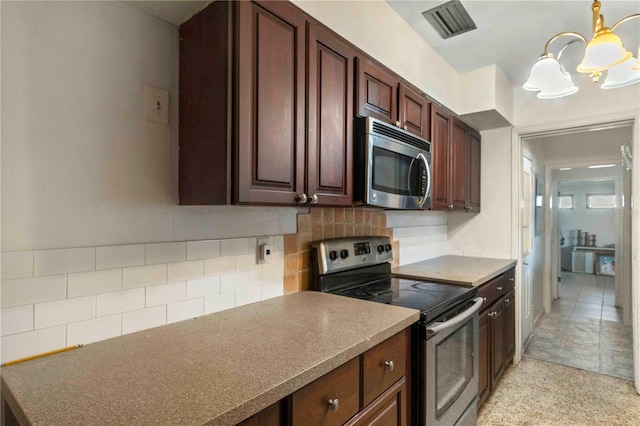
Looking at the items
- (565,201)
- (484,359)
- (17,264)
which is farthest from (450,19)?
(565,201)

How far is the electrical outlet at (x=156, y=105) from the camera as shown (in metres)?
1.19

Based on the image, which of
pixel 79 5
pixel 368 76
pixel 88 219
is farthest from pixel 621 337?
pixel 79 5

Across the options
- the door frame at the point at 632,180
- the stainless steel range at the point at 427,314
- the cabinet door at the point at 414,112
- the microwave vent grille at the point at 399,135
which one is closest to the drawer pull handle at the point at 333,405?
the stainless steel range at the point at 427,314

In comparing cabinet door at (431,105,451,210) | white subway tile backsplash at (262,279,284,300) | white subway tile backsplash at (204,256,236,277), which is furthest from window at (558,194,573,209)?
white subway tile backsplash at (204,256,236,277)

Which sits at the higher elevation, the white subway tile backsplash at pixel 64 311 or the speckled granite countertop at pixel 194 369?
the white subway tile backsplash at pixel 64 311

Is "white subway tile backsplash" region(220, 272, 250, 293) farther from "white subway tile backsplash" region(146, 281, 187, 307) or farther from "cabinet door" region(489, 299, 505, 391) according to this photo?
"cabinet door" region(489, 299, 505, 391)

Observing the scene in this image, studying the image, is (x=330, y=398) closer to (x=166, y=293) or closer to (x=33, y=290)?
(x=166, y=293)

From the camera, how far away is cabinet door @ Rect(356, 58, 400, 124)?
5.12 feet

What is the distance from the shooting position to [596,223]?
3.85m

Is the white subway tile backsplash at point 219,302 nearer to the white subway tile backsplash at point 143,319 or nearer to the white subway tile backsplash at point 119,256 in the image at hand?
the white subway tile backsplash at point 143,319

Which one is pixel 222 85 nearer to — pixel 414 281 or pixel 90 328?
pixel 90 328

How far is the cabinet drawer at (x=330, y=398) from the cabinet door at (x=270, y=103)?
1.94ft

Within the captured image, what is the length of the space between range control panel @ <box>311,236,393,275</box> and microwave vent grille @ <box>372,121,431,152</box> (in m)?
→ 0.61

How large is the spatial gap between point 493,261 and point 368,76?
81.5 inches
